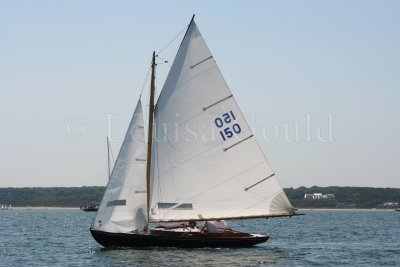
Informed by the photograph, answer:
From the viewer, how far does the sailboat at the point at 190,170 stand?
53344 millimetres

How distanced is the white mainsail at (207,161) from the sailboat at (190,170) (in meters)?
0.07

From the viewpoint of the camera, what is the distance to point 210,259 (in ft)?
164

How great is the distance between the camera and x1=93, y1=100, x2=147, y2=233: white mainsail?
53.2 meters

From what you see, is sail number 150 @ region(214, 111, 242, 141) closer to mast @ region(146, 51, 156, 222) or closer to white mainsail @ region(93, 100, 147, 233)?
mast @ region(146, 51, 156, 222)

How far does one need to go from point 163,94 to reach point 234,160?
21.6 feet

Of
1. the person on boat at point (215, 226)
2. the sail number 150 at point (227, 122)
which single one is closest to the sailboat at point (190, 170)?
the sail number 150 at point (227, 122)

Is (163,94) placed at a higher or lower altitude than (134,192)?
higher

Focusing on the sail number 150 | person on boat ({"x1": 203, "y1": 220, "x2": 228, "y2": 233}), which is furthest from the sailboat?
person on boat ({"x1": 203, "y1": 220, "x2": 228, "y2": 233})

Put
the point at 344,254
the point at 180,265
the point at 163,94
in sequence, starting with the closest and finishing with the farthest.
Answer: the point at 180,265 < the point at 163,94 < the point at 344,254

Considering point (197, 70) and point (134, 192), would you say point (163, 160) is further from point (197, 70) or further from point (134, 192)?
point (197, 70)

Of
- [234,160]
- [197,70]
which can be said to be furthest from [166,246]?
[197,70]

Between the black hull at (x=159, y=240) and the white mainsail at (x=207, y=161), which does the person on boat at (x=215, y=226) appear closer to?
the black hull at (x=159, y=240)

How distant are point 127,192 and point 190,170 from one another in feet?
14.8

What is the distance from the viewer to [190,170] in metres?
53.6
